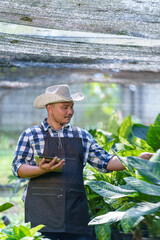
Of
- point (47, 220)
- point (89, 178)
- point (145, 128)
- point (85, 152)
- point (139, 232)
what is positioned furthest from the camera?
point (145, 128)

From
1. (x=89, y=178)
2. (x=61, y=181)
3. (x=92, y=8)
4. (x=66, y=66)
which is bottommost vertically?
(x=89, y=178)

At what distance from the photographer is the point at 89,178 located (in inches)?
147

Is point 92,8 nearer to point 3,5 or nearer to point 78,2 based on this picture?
point 78,2

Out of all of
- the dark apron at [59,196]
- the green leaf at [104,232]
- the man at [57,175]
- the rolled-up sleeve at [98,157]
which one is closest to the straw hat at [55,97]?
the man at [57,175]

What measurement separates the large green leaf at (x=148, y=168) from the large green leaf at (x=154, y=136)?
3.26 feet

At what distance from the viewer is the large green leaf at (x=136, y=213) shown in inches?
80.5

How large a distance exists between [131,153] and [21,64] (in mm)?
1193

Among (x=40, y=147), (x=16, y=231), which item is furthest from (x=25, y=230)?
(x=40, y=147)

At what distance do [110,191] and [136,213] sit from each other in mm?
493

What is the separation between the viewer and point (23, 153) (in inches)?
121

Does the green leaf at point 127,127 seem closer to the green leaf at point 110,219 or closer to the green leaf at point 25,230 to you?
the green leaf at point 110,219

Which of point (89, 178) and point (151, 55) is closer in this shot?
point (151, 55)

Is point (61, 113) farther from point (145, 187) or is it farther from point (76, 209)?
point (145, 187)

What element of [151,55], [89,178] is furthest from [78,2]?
[89,178]
